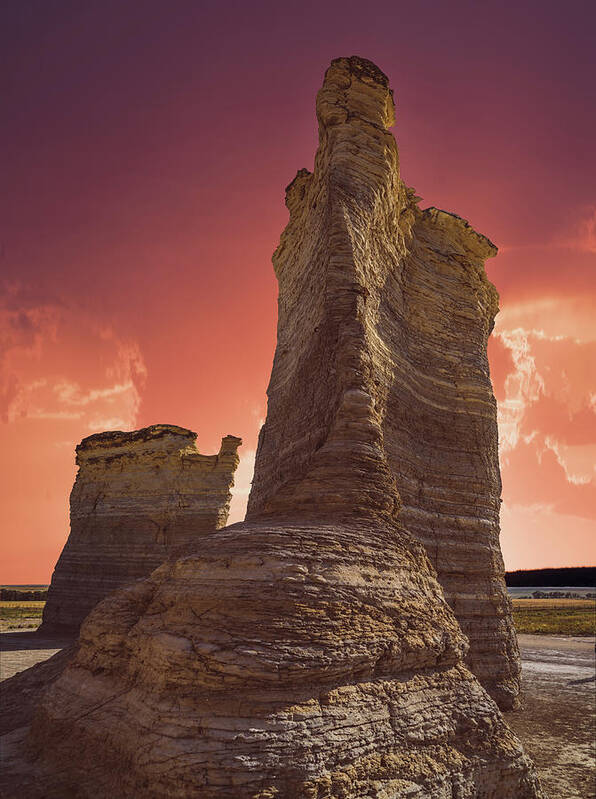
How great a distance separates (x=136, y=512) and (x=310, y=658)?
18630mm

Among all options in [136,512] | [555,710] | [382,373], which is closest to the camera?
[382,373]

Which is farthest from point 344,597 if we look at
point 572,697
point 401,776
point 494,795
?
point 572,697

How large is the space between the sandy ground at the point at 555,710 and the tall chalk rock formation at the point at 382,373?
39.6 inches

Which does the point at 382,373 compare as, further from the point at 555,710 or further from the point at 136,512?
the point at 136,512

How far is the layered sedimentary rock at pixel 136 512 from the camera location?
842 inches

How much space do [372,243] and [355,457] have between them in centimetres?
497

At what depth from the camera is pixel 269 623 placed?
512cm

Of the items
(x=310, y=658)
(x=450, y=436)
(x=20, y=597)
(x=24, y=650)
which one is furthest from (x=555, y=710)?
(x=20, y=597)

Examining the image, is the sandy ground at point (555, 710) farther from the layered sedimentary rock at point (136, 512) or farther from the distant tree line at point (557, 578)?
the distant tree line at point (557, 578)

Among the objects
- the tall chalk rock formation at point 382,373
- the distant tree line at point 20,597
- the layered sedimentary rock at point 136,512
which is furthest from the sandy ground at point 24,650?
the distant tree line at point 20,597

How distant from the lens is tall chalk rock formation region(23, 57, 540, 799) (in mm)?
4719

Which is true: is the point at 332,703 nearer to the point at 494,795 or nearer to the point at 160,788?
the point at 160,788

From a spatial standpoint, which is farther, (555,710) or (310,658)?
(555,710)

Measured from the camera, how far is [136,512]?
2219cm
